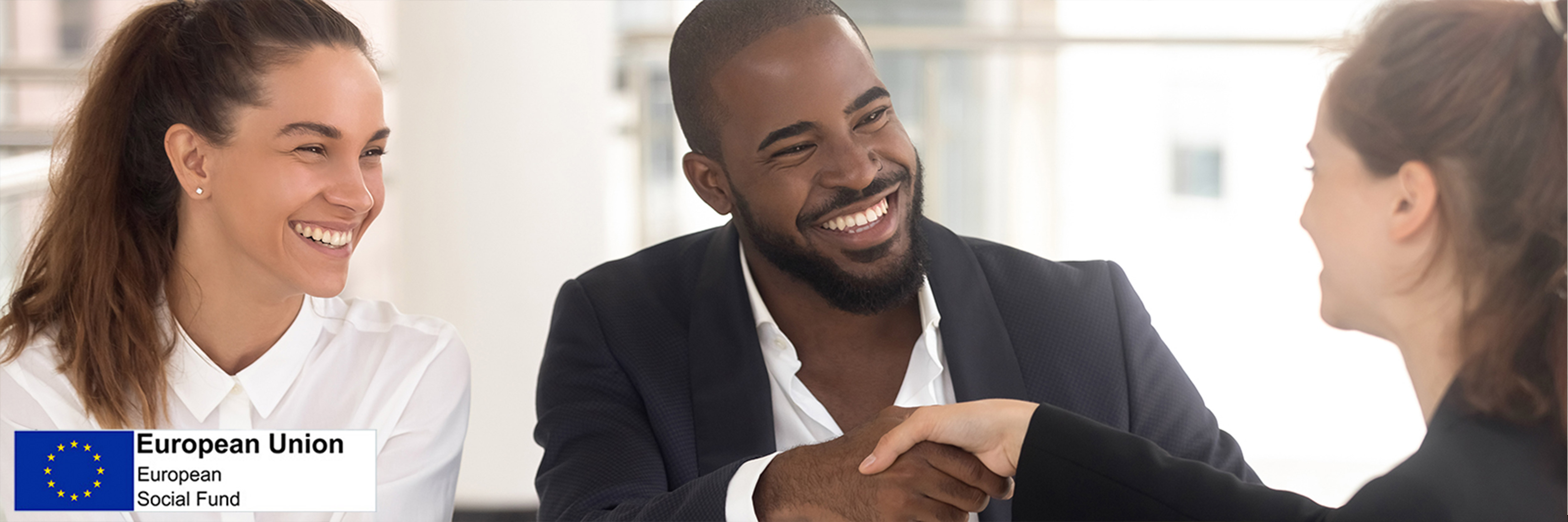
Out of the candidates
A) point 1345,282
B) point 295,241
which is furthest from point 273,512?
point 1345,282

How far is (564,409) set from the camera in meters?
1.59

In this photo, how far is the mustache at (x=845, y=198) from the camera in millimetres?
1460

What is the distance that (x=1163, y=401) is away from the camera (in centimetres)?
155

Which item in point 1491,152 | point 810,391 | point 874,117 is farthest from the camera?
point 810,391

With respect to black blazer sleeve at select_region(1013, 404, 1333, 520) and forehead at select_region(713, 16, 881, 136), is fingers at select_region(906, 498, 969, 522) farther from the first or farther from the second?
forehead at select_region(713, 16, 881, 136)

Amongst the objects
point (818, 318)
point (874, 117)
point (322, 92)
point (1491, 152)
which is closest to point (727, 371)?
point (818, 318)

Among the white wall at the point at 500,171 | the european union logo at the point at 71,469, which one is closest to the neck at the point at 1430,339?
the white wall at the point at 500,171

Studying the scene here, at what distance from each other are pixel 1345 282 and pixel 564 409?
1.08 meters

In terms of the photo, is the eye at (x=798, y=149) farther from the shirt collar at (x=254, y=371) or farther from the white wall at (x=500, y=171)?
the shirt collar at (x=254, y=371)

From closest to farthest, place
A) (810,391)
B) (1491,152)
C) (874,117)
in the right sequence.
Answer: (1491,152), (874,117), (810,391)

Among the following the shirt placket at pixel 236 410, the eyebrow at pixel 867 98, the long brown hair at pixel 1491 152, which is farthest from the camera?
the shirt placket at pixel 236 410

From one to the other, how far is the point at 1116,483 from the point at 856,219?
1.57ft

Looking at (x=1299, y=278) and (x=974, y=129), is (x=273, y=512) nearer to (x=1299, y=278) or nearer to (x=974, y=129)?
(x=974, y=129)

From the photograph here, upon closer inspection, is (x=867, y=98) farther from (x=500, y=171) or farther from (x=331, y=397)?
(x=331, y=397)
